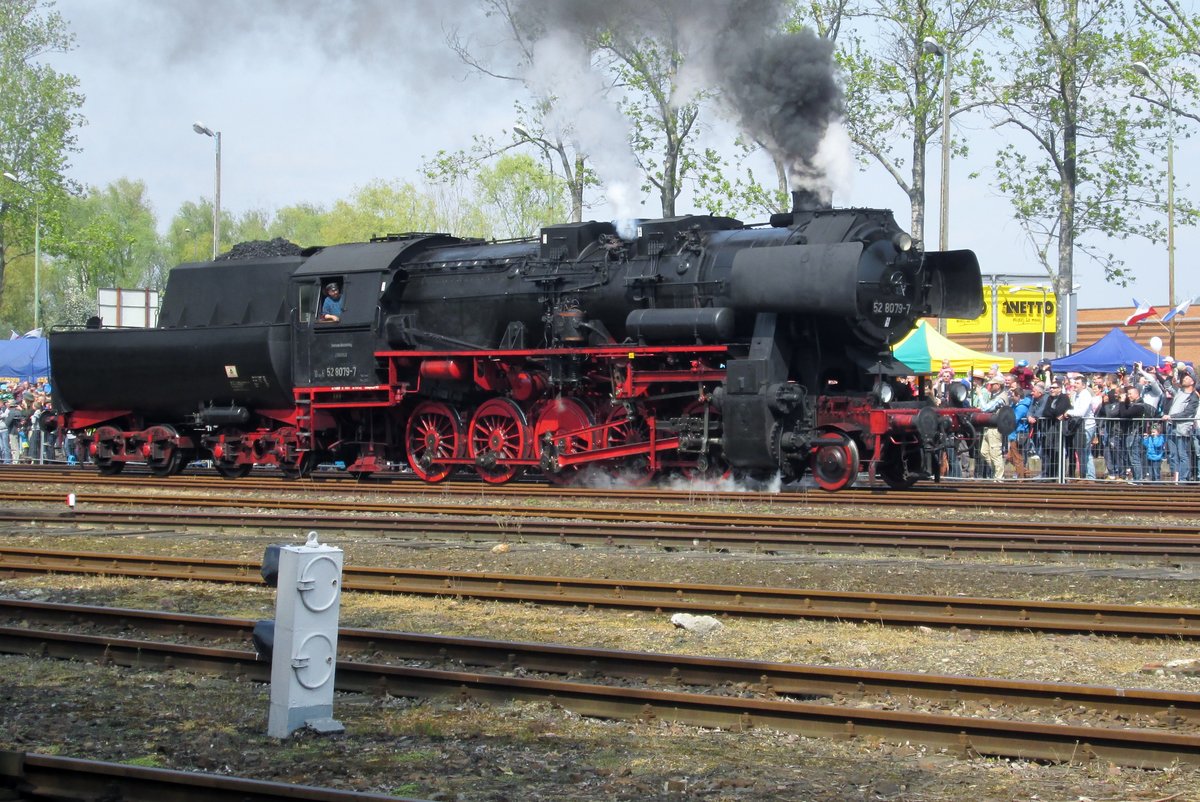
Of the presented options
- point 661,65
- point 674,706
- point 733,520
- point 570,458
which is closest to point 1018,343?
point 661,65

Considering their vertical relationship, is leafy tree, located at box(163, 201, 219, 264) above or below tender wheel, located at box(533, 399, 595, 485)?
above

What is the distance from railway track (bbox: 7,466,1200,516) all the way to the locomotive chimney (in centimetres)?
367

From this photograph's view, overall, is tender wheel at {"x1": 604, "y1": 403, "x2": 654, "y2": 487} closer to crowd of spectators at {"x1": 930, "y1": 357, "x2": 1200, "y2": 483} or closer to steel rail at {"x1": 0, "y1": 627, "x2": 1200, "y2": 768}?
crowd of spectators at {"x1": 930, "y1": 357, "x2": 1200, "y2": 483}

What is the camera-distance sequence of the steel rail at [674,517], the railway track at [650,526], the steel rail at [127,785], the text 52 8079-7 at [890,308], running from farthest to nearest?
the text 52 8079-7 at [890,308] < the steel rail at [674,517] < the railway track at [650,526] < the steel rail at [127,785]

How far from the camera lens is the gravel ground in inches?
223

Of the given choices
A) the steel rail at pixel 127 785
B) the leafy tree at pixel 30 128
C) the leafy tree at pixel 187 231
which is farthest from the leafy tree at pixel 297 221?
the steel rail at pixel 127 785

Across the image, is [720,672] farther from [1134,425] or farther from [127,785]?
[1134,425]

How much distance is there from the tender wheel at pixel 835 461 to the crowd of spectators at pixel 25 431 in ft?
55.0

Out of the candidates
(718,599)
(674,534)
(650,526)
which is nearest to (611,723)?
→ (718,599)

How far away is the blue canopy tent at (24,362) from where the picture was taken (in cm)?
3481

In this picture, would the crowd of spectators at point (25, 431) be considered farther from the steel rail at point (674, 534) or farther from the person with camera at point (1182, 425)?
the person with camera at point (1182, 425)

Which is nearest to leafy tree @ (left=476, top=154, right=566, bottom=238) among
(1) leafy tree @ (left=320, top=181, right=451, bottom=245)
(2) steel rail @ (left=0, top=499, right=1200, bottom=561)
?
(1) leafy tree @ (left=320, top=181, right=451, bottom=245)

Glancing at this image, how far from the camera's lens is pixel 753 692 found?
711 centimetres

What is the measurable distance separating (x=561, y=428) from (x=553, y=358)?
1.02 m
